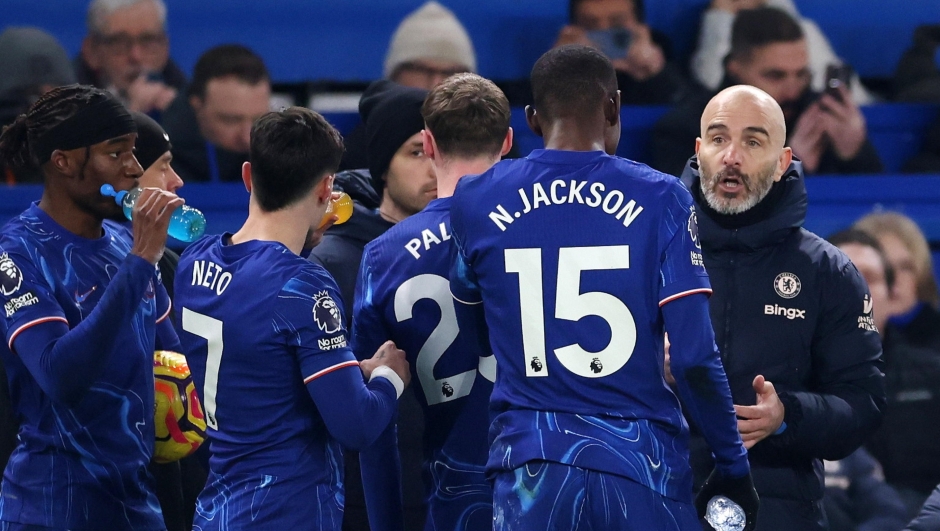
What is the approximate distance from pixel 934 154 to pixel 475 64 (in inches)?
108

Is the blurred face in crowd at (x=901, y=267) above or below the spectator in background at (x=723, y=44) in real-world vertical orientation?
below

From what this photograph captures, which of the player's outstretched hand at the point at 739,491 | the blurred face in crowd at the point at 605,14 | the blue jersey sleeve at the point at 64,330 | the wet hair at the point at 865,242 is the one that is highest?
the blurred face in crowd at the point at 605,14

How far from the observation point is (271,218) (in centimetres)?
299

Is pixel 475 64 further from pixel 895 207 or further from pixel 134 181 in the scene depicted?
pixel 134 181

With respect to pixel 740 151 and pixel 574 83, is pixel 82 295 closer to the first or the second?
pixel 574 83

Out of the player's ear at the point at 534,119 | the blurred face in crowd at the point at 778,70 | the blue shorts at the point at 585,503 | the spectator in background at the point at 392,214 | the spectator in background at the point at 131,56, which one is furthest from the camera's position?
the blurred face in crowd at the point at 778,70

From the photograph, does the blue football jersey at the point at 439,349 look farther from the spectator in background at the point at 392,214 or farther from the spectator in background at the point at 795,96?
the spectator in background at the point at 795,96

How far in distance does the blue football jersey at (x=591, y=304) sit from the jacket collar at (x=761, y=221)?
0.98m

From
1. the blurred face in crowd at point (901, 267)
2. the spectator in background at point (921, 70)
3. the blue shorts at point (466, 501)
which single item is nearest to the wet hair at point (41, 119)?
the blue shorts at point (466, 501)

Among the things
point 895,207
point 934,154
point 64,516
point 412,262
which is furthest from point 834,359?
point 934,154

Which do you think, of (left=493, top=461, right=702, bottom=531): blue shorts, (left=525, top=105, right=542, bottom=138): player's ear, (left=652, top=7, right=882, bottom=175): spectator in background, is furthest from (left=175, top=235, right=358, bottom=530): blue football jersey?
(left=652, top=7, right=882, bottom=175): spectator in background

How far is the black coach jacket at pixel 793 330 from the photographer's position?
3.62 metres

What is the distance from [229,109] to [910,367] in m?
3.76

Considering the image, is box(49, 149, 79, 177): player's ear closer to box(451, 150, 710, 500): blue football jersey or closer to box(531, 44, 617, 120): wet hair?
box(451, 150, 710, 500): blue football jersey
